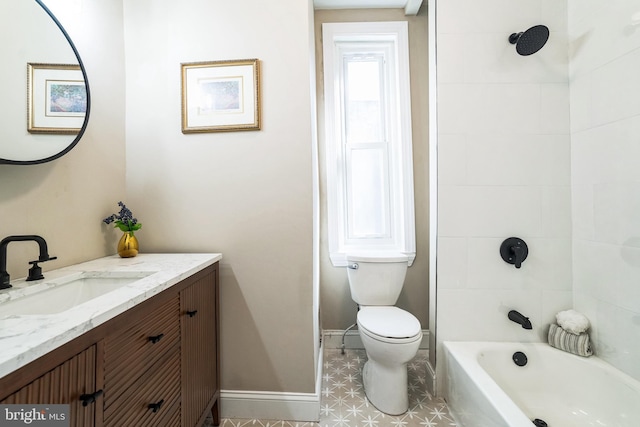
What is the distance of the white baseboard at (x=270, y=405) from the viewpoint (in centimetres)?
137

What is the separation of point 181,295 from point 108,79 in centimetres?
119

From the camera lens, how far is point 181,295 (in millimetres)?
1023

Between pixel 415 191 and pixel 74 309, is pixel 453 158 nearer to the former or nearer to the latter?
pixel 415 191

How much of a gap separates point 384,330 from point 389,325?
63 millimetres

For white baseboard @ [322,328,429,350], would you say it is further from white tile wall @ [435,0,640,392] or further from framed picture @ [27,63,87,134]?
framed picture @ [27,63,87,134]

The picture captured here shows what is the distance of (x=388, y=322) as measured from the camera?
1.46 m

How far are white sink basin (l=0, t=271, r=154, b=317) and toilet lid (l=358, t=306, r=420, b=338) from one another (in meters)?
1.10

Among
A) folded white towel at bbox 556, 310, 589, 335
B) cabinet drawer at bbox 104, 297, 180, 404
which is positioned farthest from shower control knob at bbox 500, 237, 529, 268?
cabinet drawer at bbox 104, 297, 180, 404

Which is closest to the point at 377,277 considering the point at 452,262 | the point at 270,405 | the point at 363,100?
the point at 452,262

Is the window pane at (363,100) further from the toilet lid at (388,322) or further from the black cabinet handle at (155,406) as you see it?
the black cabinet handle at (155,406)

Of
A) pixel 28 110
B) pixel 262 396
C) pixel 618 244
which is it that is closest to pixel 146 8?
pixel 28 110

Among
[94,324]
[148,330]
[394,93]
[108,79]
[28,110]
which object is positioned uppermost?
[394,93]

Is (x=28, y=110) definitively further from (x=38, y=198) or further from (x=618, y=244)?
(x=618, y=244)

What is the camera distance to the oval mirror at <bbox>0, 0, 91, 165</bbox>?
0.90m
